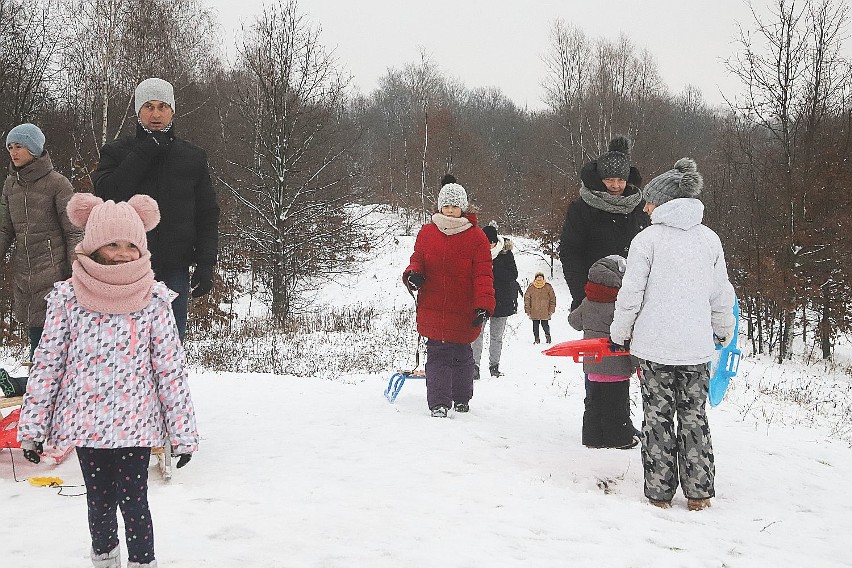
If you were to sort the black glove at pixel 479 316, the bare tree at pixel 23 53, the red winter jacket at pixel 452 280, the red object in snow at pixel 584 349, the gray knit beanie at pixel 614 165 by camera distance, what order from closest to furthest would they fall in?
the red object in snow at pixel 584 349
the gray knit beanie at pixel 614 165
the black glove at pixel 479 316
the red winter jacket at pixel 452 280
the bare tree at pixel 23 53

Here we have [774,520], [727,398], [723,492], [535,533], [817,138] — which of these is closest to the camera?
[535,533]

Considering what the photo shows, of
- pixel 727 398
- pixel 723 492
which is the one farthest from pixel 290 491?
pixel 727 398

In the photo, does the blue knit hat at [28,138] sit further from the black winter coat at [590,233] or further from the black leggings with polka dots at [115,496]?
the black winter coat at [590,233]

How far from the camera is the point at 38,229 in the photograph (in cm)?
490

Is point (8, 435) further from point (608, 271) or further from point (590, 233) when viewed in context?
point (590, 233)

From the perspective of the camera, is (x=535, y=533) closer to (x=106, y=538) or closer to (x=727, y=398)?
(x=106, y=538)

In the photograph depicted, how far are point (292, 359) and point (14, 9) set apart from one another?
12.9 m

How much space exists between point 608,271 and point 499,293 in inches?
213

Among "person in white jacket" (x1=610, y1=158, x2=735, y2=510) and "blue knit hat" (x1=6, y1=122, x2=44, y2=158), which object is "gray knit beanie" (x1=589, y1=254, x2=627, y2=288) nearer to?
"person in white jacket" (x1=610, y1=158, x2=735, y2=510)

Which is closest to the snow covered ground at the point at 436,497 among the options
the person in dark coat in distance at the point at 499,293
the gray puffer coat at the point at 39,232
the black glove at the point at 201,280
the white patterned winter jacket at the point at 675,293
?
the white patterned winter jacket at the point at 675,293

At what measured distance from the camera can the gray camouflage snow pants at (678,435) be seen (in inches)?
157

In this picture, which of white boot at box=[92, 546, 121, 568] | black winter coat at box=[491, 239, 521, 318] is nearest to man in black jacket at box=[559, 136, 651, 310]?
white boot at box=[92, 546, 121, 568]

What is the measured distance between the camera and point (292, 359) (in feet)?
40.7

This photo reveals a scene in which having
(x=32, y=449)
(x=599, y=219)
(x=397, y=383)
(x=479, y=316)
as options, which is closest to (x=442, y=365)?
(x=479, y=316)
